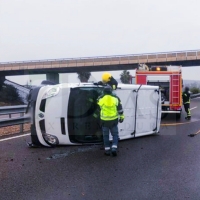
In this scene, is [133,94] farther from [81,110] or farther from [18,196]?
[18,196]

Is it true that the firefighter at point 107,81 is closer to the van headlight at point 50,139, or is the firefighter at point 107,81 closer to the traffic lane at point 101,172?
the traffic lane at point 101,172

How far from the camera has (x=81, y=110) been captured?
24.1 ft

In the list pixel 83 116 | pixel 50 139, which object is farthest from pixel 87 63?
pixel 50 139

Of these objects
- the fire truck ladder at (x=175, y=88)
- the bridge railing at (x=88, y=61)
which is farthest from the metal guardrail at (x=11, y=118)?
the bridge railing at (x=88, y=61)

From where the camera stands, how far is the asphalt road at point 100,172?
14.4 ft

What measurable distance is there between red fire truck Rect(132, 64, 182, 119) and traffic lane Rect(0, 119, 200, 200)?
5.78 meters

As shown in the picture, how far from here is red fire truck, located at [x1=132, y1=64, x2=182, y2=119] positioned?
1379cm

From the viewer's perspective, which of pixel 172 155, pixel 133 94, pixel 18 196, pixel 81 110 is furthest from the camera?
pixel 133 94

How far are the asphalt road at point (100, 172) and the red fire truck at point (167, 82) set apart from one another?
227 inches

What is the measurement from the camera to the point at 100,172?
17.9 feet

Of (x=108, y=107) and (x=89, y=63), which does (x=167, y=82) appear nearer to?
(x=108, y=107)

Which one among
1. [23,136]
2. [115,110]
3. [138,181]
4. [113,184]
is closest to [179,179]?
[138,181]

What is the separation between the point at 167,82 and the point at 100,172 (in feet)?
30.3

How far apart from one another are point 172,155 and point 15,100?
1922 centimetres
